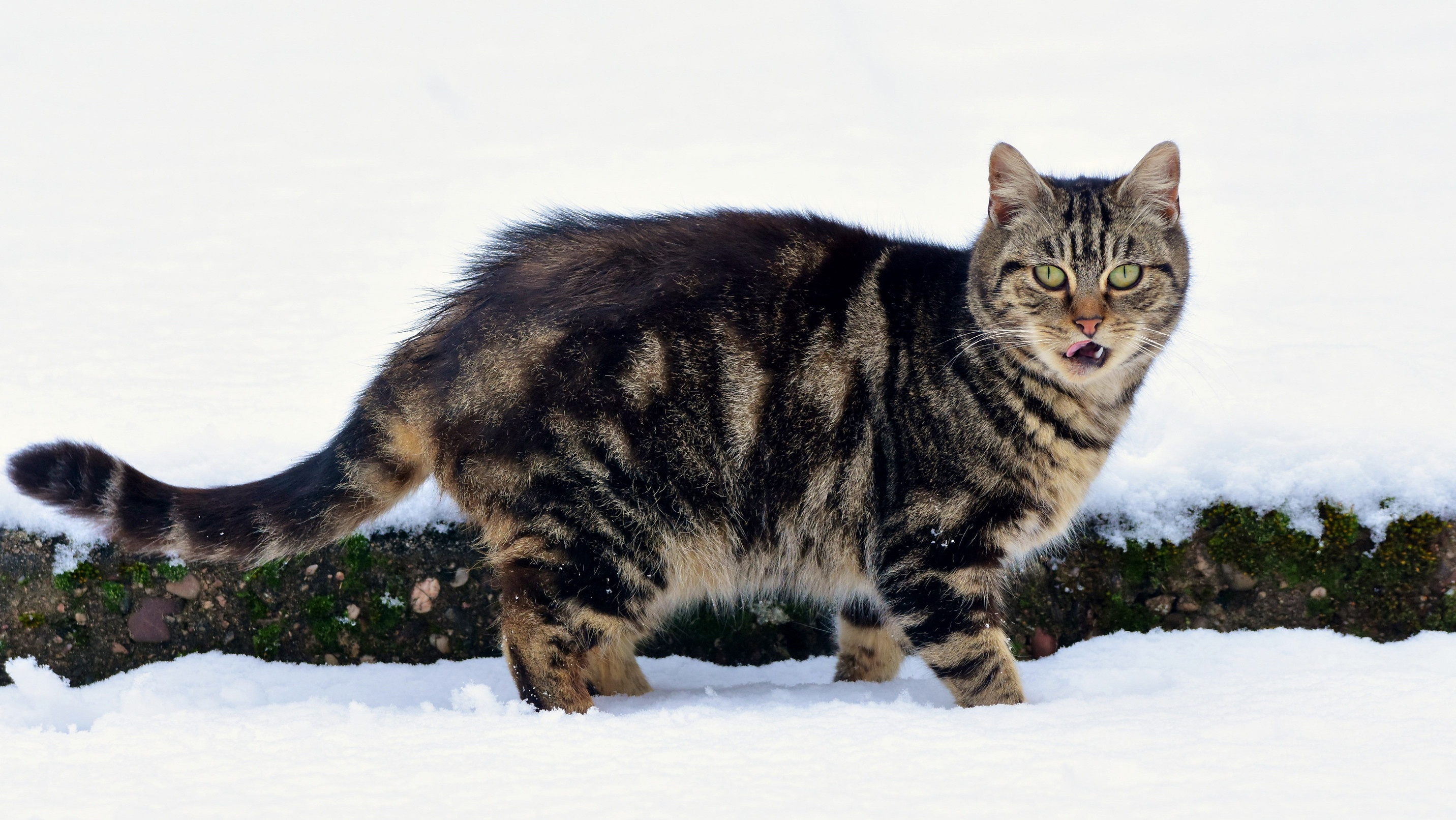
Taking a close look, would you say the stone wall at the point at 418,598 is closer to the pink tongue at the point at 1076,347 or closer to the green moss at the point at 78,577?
the green moss at the point at 78,577

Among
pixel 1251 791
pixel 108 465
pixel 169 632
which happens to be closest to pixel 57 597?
pixel 169 632

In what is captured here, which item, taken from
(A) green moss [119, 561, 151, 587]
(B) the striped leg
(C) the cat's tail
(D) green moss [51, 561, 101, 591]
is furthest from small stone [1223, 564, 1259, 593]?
(D) green moss [51, 561, 101, 591]

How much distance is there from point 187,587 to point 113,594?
19 cm

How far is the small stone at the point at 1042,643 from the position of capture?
311 centimetres

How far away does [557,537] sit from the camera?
262 cm

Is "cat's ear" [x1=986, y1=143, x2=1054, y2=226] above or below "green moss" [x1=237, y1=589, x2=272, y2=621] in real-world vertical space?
above

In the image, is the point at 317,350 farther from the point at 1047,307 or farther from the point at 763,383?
the point at 1047,307

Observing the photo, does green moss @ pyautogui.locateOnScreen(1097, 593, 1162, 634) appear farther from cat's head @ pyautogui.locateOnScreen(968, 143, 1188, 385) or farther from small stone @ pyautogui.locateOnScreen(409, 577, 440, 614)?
small stone @ pyautogui.locateOnScreen(409, 577, 440, 614)

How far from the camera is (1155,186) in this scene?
2.77 meters

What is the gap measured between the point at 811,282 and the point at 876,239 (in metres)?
0.34

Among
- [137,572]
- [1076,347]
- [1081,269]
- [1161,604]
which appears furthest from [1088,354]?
[137,572]

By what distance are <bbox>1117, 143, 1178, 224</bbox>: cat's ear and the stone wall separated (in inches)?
31.6

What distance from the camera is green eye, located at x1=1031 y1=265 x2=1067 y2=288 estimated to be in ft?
8.80

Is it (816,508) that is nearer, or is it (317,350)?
(816,508)
